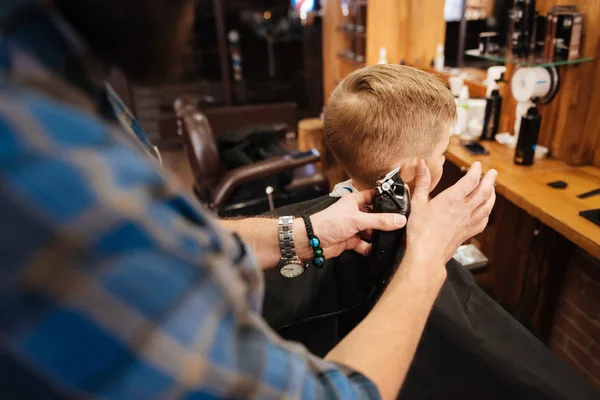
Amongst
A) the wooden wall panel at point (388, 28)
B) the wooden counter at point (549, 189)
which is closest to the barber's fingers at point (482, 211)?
the wooden counter at point (549, 189)

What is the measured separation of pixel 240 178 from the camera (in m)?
2.62

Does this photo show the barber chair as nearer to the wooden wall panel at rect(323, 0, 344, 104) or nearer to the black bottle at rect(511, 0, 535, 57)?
the black bottle at rect(511, 0, 535, 57)

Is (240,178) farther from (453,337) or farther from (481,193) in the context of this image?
(481,193)

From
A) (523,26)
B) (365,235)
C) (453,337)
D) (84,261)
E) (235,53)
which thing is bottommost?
(453,337)

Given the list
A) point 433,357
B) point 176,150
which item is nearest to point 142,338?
point 433,357

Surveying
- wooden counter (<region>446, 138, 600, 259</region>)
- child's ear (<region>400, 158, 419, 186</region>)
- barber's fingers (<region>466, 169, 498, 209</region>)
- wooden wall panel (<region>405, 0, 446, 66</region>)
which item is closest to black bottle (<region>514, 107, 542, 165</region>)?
wooden counter (<region>446, 138, 600, 259</region>)

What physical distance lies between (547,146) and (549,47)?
460 millimetres

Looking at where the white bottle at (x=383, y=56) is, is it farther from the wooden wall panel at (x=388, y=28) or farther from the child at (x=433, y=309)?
the child at (x=433, y=309)

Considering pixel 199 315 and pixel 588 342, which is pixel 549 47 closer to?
pixel 588 342

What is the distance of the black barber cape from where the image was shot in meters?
1.16

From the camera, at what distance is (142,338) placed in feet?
1.32

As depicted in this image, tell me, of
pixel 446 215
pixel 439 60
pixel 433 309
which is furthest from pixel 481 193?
pixel 439 60

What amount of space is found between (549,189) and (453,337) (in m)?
0.88

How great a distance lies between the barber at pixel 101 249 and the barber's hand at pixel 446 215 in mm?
436
